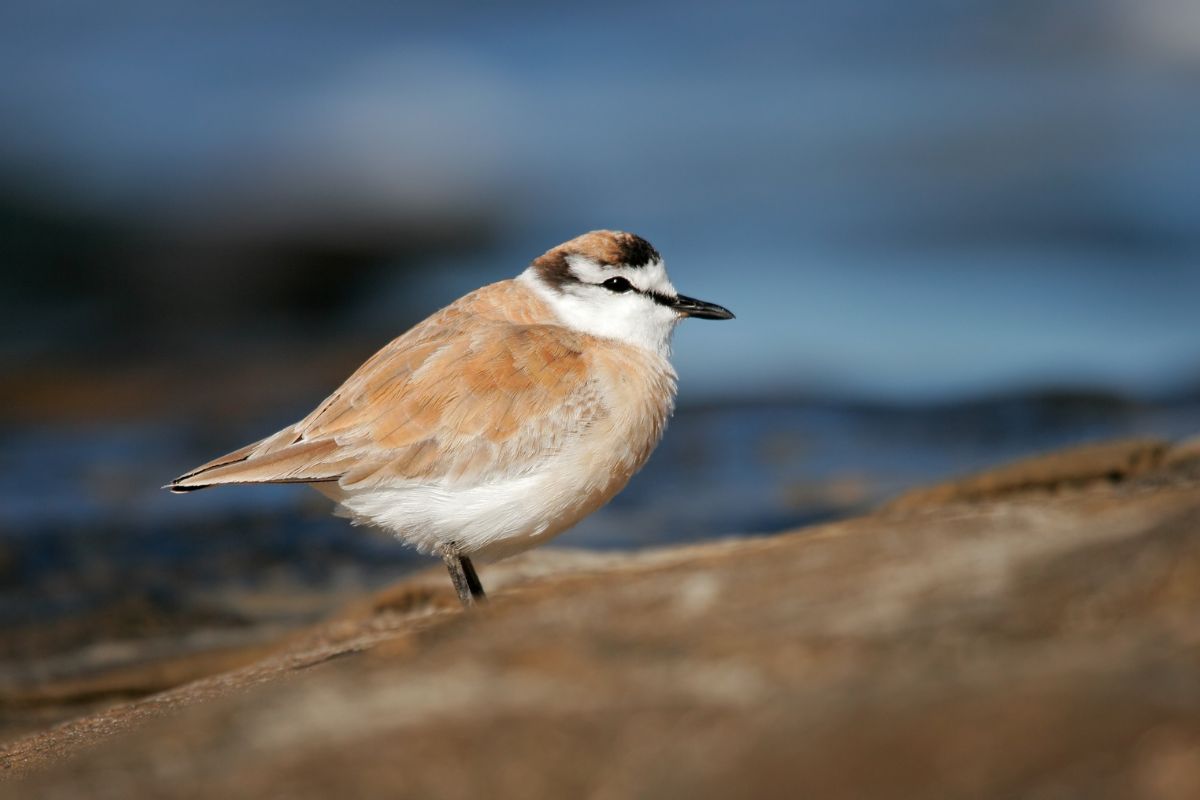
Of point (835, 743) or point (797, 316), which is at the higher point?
point (797, 316)

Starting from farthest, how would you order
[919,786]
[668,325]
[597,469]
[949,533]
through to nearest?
[668,325] < [597,469] < [949,533] < [919,786]

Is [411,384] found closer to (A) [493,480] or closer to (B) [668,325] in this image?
(A) [493,480]

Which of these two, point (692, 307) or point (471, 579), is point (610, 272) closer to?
point (692, 307)

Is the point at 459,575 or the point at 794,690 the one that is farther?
the point at 459,575

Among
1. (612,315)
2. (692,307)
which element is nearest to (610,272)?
(612,315)

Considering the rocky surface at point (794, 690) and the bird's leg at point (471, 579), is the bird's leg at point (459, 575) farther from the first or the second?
the rocky surface at point (794, 690)

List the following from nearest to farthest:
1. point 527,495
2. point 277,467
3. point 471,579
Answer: point 527,495, point 277,467, point 471,579

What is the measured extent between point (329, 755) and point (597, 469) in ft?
10.3

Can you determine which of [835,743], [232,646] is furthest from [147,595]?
[835,743]

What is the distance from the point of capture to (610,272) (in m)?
6.79

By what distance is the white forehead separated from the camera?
6.79 m

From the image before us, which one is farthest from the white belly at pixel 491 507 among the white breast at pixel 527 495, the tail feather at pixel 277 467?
the tail feather at pixel 277 467

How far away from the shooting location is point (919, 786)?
8.04ft

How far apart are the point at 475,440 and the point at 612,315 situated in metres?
1.13
